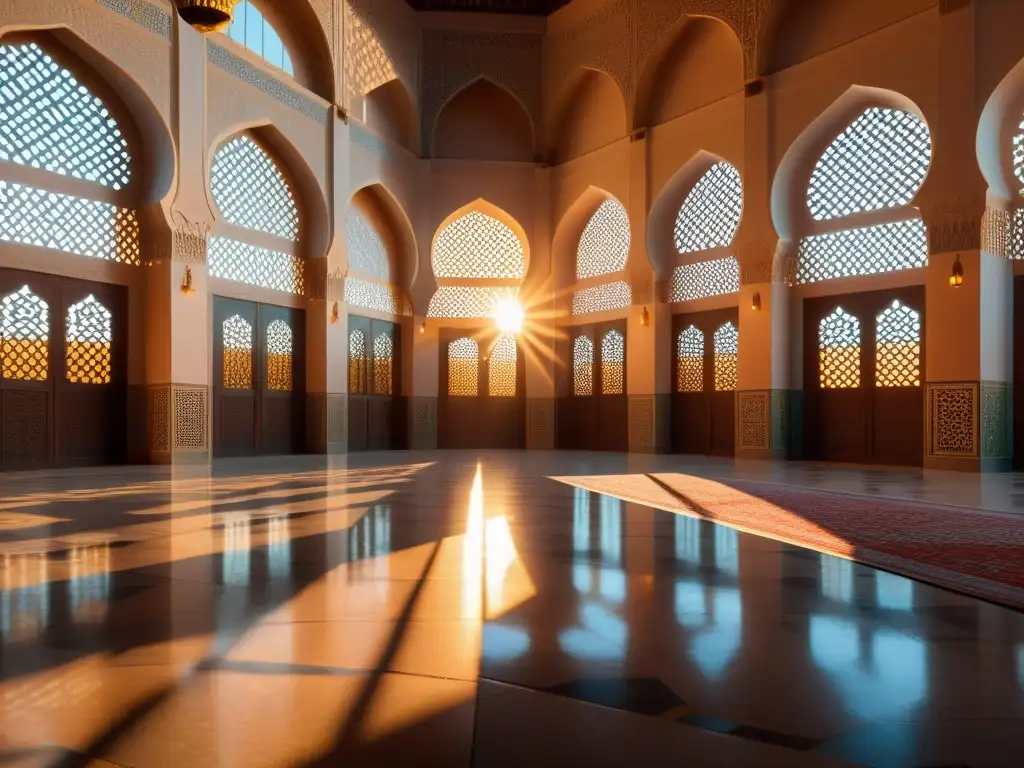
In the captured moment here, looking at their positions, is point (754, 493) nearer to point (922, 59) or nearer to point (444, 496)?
point (444, 496)

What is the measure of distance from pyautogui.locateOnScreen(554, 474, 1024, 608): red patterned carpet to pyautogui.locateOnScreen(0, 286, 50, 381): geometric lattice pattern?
4.55 metres

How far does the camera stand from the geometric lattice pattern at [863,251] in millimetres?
8016

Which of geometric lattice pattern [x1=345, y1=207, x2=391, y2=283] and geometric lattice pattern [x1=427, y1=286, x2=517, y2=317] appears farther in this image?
geometric lattice pattern [x1=427, y1=286, x2=517, y2=317]

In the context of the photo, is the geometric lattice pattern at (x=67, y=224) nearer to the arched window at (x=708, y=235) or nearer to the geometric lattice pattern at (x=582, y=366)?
the geometric lattice pattern at (x=582, y=366)

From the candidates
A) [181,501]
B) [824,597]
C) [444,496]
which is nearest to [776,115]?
[444,496]

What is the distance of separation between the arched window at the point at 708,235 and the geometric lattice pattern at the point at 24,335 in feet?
21.2

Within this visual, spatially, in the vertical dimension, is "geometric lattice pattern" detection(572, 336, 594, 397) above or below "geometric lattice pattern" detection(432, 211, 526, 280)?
below

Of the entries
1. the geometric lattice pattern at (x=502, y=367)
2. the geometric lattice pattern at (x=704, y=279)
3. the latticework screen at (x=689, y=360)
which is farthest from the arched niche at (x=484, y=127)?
the latticework screen at (x=689, y=360)

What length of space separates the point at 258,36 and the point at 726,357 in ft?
19.4

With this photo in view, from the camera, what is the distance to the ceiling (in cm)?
1112

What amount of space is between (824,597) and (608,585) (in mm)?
505

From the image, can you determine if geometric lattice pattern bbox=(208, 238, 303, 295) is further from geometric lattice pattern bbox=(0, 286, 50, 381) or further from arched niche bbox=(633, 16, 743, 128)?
arched niche bbox=(633, 16, 743, 128)

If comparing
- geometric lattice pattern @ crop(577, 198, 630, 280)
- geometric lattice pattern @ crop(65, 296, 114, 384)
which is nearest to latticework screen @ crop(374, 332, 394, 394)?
geometric lattice pattern @ crop(577, 198, 630, 280)

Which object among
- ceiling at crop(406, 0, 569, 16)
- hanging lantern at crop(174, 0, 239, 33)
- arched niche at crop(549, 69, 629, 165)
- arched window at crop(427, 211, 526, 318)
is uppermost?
ceiling at crop(406, 0, 569, 16)
